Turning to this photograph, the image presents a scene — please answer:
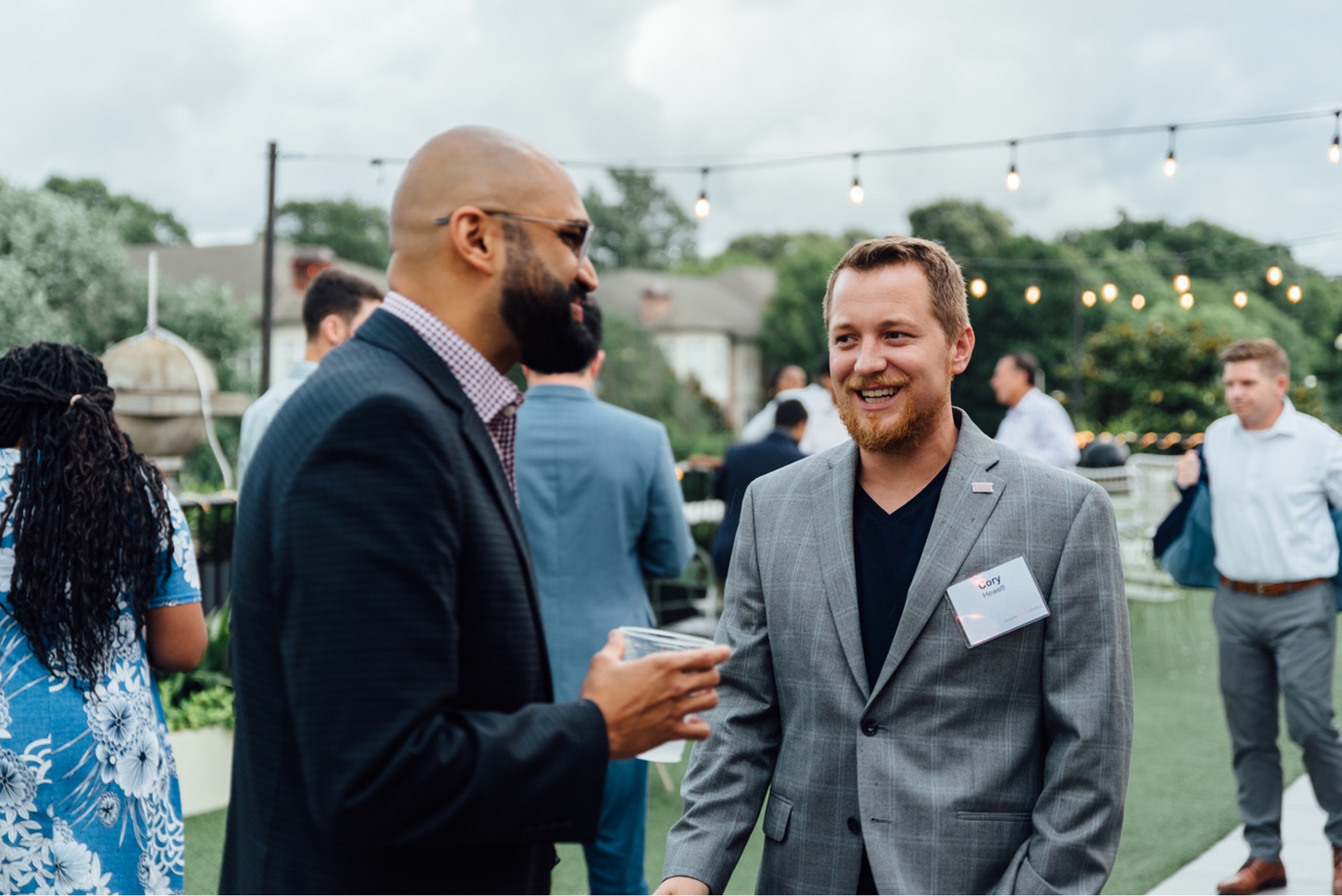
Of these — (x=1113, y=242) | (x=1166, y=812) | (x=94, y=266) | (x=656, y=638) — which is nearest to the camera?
(x=656, y=638)

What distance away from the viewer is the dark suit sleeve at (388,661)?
1.29m

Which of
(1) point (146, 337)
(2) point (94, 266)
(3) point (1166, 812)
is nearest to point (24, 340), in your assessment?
(2) point (94, 266)

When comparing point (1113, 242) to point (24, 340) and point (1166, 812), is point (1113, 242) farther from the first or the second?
point (1166, 812)

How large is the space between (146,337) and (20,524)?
1320 cm

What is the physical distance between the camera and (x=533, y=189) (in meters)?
1.57

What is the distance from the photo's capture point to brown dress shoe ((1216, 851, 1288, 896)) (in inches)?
197

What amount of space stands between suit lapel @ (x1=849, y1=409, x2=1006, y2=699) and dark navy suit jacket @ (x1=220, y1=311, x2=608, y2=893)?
A: 77cm

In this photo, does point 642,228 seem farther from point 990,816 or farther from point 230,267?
point 990,816

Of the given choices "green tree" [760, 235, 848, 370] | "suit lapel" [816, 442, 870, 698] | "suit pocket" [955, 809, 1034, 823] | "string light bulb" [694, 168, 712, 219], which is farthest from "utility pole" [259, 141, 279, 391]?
"green tree" [760, 235, 848, 370]

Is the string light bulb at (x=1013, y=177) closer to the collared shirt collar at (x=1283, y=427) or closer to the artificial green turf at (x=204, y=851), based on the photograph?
the collared shirt collar at (x=1283, y=427)

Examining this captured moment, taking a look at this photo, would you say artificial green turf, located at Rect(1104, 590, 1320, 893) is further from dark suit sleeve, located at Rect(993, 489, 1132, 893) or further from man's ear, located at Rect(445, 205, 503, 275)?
man's ear, located at Rect(445, 205, 503, 275)

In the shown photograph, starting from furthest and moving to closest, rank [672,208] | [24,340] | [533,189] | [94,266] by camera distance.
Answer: [672,208] → [94,266] → [24,340] → [533,189]

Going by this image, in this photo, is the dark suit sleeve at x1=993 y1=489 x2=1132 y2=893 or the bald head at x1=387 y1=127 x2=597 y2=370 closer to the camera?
the bald head at x1=387 y1=127 x2=597 y2=370

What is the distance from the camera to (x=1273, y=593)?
5.29 m
